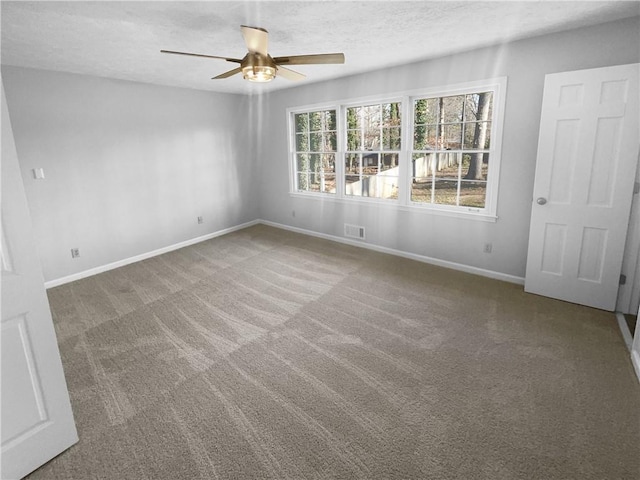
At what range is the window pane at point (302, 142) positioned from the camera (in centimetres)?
573

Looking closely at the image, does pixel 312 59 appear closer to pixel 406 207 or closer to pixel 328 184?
pixel 406 207

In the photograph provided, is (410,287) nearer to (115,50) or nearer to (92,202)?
(115,50)

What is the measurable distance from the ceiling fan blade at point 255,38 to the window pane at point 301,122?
3174 millimetres

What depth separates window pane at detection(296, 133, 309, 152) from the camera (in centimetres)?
573

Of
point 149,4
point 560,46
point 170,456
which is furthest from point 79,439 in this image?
point 560,46

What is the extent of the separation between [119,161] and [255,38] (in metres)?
3.28

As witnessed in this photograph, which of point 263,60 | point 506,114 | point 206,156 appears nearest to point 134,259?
point 206,156

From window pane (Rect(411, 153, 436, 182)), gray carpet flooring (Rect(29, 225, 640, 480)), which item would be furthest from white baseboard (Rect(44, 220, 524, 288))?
window pane (Rect(411, 153, 436, 182))

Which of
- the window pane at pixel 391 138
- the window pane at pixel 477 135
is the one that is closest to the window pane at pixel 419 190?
the window pane at pixel 391 138

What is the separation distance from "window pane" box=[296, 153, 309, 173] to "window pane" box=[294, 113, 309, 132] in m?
0.43

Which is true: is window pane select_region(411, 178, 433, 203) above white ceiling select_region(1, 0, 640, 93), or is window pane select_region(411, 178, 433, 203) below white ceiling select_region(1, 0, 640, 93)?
below

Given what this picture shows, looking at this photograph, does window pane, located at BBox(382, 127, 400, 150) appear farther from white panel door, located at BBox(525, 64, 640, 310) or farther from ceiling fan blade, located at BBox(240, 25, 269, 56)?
ceiling fan blade, located at BBox(240, 25, 269, 56)

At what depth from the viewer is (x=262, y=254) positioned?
5.02 m

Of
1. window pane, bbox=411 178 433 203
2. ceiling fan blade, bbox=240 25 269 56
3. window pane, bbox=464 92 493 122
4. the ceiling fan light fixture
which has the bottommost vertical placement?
window pane, bbox=411 178 433 203
